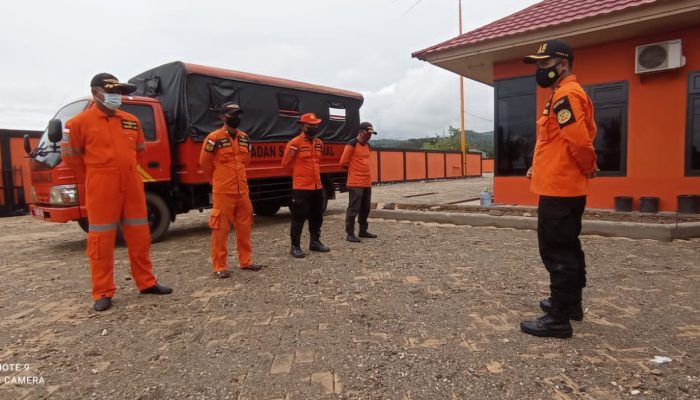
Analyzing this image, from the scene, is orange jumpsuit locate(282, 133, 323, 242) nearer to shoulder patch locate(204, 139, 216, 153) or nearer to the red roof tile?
shoulder patch locate(204, 139, 216, 153)

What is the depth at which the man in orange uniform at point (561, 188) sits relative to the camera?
2709mm

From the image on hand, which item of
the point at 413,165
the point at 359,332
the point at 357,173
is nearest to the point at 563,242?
the point at 359,332

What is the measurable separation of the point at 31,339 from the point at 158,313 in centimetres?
83

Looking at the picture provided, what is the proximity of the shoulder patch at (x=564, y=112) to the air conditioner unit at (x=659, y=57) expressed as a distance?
6043 mm

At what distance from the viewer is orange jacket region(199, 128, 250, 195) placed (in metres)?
4.47

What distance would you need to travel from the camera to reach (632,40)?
7473 mm

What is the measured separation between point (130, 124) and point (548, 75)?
140 inches

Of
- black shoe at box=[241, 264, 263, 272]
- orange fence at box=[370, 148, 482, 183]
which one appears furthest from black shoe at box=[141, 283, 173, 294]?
orange fence at box=[370, 148, 482, 183]

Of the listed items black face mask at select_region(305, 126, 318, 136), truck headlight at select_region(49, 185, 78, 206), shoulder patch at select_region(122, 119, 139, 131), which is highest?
black face mask at select_region(305, 126, 318, 136)

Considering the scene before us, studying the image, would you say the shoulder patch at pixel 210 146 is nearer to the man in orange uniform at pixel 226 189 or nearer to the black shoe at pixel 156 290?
the man in orange uniform at pixel 226 189

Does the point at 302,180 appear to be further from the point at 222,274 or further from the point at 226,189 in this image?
the point at 222,274

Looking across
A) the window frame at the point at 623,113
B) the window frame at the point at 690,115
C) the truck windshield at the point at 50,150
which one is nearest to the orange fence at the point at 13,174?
the truck windshield at the point at 50,150

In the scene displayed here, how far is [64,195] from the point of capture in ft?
18.7

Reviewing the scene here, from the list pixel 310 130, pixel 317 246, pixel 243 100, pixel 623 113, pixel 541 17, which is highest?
pixel 541 17
